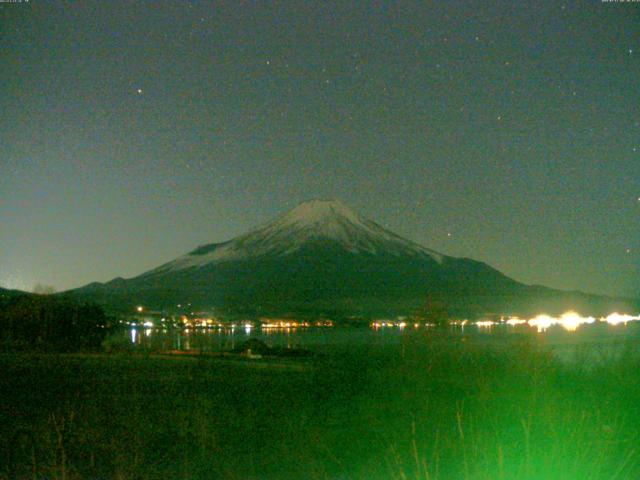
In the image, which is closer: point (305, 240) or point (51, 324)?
point (51, 324)

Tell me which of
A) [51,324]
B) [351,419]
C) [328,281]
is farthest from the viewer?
[328,281]

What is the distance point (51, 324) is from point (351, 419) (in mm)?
36511

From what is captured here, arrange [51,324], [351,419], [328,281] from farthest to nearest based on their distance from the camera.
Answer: [328,281], [51,324], [351,419]

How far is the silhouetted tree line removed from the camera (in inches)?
1864

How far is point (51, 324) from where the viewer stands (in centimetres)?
4781

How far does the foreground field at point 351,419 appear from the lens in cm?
879

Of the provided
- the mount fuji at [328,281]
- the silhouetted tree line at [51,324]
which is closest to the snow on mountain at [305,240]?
the mount fuji at [328,281]

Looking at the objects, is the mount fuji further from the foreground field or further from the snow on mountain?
the foreground field

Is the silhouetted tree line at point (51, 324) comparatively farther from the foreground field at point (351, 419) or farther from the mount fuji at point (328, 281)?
the mount fuji at point (328, 281)

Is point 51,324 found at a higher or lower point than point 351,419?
higher

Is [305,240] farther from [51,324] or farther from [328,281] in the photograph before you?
[51,324]

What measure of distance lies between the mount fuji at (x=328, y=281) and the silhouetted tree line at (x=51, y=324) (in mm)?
62332

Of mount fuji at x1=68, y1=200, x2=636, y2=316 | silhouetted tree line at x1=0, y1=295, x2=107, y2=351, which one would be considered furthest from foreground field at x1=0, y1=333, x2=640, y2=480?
mount fuji at x1=68, y1=200, x2=636, y2=316

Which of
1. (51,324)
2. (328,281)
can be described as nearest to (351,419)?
(51,324)
